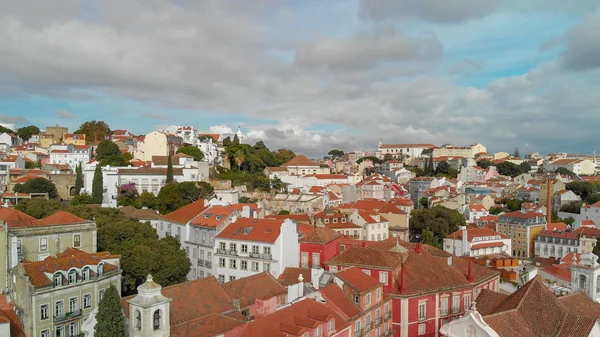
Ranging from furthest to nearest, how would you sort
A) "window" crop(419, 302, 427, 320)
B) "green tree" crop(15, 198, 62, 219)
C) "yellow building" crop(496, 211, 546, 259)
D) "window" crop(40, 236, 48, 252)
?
1. "yellow building" crop(496, 211, 546, 259)
2. "green tree" crop(15, 198, 62, 219)
3. "window" crop(40, 236, 48, 252)
4. "window" crop(419, 302, 427, 320)

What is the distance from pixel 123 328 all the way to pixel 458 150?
18536 cm

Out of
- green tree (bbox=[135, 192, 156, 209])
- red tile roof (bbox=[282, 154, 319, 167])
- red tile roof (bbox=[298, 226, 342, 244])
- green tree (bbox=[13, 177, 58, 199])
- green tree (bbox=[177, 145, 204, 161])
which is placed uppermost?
green tree (bbox=[177, 145, 204, 161])

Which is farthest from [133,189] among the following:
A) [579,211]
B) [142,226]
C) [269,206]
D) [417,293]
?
[579,211]

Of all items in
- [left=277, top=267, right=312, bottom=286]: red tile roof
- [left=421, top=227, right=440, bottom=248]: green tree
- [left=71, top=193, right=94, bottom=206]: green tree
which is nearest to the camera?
[left=277, top=267, right=312, bottom=286]: red tile roof

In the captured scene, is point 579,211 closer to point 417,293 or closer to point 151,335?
point 417,293

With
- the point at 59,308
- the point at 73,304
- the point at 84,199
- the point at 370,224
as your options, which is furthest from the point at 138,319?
the point at 84,199

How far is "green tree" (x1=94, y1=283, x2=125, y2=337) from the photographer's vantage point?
2300 centimetres

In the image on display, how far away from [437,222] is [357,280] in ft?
178

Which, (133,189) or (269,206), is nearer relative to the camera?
(133,189)

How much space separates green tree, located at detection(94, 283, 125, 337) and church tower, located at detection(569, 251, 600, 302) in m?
24.0

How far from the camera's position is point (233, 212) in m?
47.2

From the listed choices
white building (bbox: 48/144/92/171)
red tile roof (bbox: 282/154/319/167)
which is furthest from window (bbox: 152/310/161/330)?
red tile roof (bbox: 282/154/319/167)

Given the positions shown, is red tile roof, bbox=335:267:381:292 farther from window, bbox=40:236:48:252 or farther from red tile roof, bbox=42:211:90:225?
red tile roof, bbox=42:211:90:225

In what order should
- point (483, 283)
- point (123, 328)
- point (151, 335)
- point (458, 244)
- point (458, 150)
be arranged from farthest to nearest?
point (458, 150) → point (458, 244) → point (483, 283) → point (123, 328) → point (151, 335)
